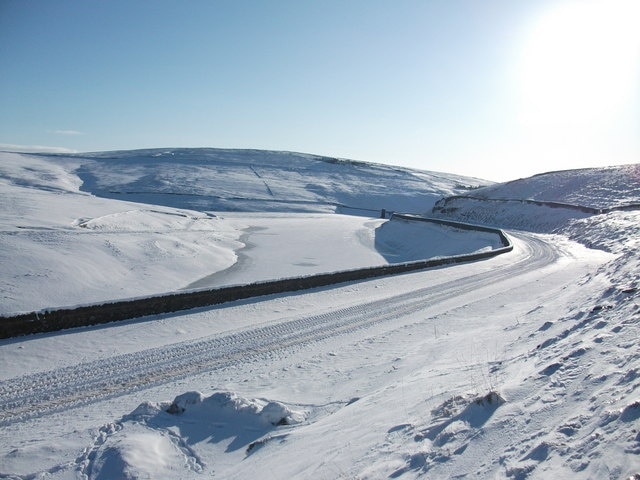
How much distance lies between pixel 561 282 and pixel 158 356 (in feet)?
46.7

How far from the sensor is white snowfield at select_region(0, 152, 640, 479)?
169 inches

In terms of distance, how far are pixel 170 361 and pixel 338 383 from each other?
137 inches

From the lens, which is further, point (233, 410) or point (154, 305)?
point (154, 305)

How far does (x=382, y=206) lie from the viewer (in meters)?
85.9

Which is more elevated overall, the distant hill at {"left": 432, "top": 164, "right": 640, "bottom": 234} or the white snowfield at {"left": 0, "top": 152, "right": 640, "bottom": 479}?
the distant hill at {"left": 432, "top": 164, "right": 640, "bottom": 234}

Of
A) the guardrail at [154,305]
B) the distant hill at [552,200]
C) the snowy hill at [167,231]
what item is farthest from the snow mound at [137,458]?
the distant hill at [552,200]

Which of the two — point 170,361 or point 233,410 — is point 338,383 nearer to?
point 233,410

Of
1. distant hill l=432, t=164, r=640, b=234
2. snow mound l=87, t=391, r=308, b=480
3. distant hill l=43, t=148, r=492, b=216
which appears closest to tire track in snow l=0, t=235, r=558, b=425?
snow mound l=87, t=391, r=308, b=480

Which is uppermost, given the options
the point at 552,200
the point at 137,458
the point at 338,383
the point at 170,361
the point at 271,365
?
the point at 552,200

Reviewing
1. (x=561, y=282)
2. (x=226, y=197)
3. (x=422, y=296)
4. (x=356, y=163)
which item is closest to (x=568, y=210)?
(x=561, y=282)

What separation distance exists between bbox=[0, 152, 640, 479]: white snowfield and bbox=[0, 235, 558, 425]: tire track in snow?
5 centimetres

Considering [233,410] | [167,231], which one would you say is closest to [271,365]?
[233,410]

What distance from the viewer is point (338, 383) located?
8.22 meters

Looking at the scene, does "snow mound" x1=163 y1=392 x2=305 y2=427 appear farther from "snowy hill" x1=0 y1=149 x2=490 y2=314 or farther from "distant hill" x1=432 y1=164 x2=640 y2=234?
"distant hill" x1=432 y1=164 x2=640 y2=234
